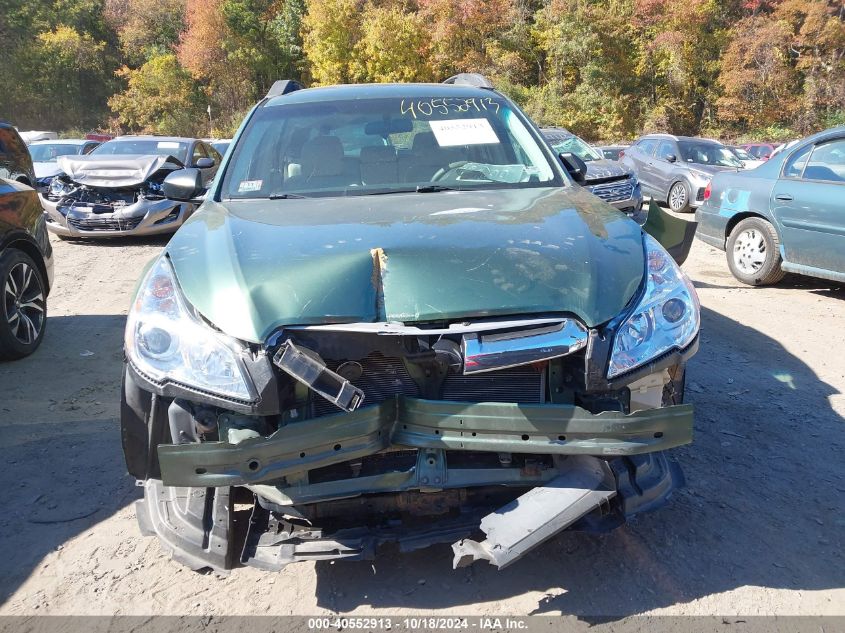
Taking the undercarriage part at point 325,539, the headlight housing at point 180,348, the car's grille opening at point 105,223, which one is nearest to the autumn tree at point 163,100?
the car's grille opening at point 105,223

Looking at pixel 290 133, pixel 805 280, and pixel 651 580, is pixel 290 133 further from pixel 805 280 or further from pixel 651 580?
pixel 805 280

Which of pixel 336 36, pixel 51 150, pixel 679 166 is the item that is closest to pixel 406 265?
pixel 679 166

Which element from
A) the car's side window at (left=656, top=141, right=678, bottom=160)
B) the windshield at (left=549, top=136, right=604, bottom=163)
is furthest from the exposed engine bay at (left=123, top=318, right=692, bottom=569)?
the car's side window at (left=656, top=141, right=678, bottom=160)

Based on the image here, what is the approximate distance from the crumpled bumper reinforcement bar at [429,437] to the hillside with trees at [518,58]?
34003 millimetres

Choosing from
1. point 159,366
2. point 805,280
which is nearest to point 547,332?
point 159,366

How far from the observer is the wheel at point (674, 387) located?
2652mm

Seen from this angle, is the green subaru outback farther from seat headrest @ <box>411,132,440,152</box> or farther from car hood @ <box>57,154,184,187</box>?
car hood @ <box>57,154,184,187</box>

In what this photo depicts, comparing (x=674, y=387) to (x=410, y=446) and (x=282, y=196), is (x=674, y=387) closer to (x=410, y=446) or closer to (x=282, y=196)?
(x=410, y=446)

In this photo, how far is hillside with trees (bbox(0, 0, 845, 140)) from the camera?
32.6 meters

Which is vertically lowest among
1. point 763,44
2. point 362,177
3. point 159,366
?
point 763,44

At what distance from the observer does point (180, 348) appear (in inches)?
92.7

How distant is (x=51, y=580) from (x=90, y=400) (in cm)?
204

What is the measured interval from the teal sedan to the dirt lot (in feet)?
7.55

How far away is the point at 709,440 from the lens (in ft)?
12.7
